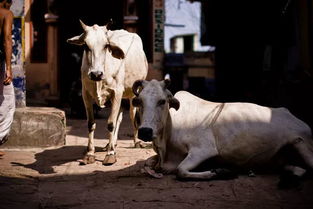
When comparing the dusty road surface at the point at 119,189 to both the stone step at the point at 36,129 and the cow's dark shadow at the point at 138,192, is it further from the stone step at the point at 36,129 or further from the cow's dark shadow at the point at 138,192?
the stone step at the point at 36,129

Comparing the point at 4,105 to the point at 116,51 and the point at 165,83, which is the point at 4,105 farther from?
the point at 165,83

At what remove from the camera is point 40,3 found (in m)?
14.6

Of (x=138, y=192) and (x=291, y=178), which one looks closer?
(x=138, y=192)

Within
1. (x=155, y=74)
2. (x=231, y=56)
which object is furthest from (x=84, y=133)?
(x=231, y=56)

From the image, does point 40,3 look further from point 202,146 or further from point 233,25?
point 202,146

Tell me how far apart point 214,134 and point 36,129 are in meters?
3.00

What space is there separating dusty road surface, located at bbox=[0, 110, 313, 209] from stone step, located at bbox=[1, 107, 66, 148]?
2.50 feet

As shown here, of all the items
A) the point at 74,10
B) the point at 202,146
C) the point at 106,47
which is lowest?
the point at 202,146

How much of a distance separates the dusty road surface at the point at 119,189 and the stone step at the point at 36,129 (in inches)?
30.0

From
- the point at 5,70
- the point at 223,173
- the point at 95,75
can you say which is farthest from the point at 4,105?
the point at 223,173

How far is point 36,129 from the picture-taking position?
22.2ft

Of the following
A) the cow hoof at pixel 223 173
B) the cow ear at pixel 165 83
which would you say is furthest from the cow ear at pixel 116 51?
the cow hoof at pixel 223 173

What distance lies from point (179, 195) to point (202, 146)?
84 cm

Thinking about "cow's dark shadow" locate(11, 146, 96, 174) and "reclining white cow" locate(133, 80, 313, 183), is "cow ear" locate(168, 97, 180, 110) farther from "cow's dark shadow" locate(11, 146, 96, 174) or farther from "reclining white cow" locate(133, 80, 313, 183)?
"cow's dark shadow" locate(11, 146, 96, 174)
